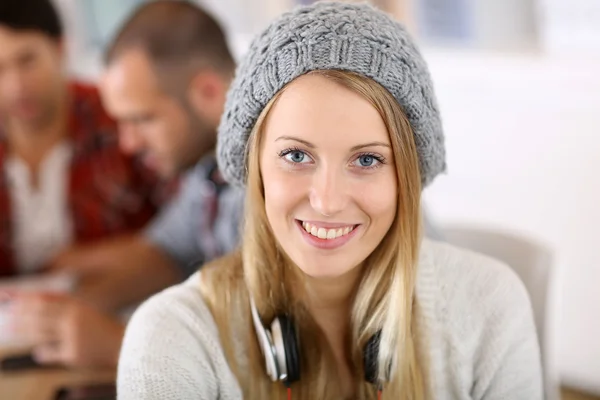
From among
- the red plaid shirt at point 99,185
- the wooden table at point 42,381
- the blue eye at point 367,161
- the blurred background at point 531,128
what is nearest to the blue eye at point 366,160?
the blue eye at point 367,161

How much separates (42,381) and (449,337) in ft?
2.54

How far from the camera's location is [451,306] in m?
1.08

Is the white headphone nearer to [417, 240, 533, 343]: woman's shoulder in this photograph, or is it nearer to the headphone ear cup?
the headphone ear cup

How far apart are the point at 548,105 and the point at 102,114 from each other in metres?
1.20

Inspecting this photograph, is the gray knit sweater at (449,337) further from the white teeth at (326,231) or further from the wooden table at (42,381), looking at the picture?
the wooden table at (42,381)

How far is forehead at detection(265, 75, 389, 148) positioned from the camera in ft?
2.98

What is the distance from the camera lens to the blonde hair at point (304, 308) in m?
1.00

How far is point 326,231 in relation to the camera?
0.96m

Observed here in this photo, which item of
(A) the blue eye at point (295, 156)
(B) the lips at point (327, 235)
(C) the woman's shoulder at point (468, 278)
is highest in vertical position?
(A) the blue eye at point (295, 156)

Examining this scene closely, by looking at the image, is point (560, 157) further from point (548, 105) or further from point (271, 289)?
point (271, 289)

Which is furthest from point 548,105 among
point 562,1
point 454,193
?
point 454,193

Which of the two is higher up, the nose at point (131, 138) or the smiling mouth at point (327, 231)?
the nose at point (131, 138)

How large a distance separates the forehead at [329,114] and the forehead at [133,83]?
904mm

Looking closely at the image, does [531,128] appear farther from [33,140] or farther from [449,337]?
[33,140]
